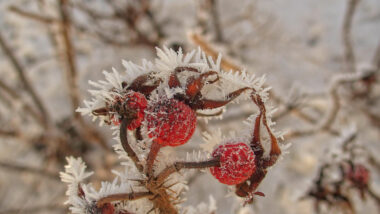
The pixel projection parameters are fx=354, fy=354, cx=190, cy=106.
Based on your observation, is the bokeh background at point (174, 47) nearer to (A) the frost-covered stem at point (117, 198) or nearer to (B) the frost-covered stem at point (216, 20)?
(B) the frost-covered stem at point (216, 20)

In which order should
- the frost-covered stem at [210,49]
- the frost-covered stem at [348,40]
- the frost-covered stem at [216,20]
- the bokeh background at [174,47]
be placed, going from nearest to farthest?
the frost-covered stem at [210,49]
the frost-covered stem at [348,40]
the bokeh background at [174,47]
the frost-covered stem at [216,20]

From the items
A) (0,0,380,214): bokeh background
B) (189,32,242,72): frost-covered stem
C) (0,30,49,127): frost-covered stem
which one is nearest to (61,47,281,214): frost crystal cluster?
(189,32,242,72): frost-covered stem

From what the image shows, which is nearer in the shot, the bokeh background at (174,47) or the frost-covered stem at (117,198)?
the frost-covered stem at (117,198)

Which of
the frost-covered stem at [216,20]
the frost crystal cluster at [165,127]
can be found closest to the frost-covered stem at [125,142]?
the frost crystal cluster at [165,127]

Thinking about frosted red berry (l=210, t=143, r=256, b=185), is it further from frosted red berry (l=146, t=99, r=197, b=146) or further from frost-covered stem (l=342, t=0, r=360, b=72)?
frost-covered stem (l=342, t=0, r=360, b=72)

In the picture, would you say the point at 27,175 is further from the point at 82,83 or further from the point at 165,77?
the point at 165,77

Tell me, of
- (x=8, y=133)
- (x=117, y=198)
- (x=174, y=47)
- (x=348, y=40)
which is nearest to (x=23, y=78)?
(x=8, y=133)
